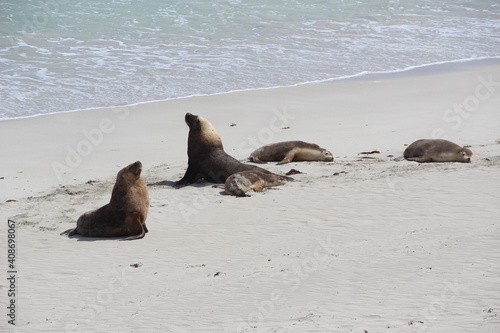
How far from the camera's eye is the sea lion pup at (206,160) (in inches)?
362

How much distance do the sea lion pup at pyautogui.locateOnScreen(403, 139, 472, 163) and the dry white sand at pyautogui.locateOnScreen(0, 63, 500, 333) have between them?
219 mm

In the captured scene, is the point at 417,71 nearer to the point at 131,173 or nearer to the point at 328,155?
the point at 328,155

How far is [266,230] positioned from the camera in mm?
7094

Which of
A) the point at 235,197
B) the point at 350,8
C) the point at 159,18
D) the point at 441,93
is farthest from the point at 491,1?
the point at 235,197

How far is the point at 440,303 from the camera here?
16.4 ft

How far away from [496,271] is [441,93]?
885 centimetres

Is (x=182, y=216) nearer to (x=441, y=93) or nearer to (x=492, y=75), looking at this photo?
(x=441, y=93)

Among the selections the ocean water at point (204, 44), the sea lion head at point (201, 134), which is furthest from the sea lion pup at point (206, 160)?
the ocean water at point (204, 44)

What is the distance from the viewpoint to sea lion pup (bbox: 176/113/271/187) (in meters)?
9.19

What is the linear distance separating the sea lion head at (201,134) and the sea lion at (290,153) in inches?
29.1

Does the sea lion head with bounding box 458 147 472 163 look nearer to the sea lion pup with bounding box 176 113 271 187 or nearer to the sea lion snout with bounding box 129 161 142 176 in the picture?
the sea lion pup with bounding box 176 113 271 187

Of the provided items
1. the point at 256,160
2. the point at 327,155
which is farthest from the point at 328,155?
the point at 256,160

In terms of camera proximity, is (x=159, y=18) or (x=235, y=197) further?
(x=159, y=18)

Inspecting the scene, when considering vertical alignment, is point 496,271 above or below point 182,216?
above
